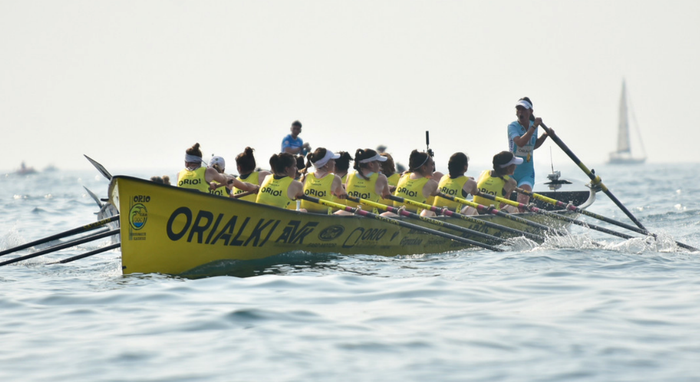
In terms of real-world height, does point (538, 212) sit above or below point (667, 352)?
above

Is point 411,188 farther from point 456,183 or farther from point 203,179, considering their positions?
point 203,179

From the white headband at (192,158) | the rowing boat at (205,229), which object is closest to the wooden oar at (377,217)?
the rowing boat at (205,229)

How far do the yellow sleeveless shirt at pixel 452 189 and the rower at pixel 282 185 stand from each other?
3049 mm

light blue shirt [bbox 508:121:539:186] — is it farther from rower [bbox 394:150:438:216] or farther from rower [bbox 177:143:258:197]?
rower [bbox 177:143:258:197]

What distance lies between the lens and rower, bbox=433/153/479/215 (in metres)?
11.9

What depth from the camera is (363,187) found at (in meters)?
11.3

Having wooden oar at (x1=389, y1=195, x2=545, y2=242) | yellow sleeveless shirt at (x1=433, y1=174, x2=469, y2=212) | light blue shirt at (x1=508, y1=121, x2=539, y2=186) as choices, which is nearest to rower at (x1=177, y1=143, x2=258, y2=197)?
wooden oar at (x1=389, y1=195, x2=545, y2=242)

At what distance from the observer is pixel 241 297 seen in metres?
7.38

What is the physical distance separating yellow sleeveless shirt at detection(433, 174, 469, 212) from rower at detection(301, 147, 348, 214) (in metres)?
2.11

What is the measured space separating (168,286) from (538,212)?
6676mm

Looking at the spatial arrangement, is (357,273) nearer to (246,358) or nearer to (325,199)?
(325,199)

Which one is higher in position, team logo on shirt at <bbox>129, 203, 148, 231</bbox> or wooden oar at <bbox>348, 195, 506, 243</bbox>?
team logo on shirt at <bbox>129, 203, 148, 231</bbox>

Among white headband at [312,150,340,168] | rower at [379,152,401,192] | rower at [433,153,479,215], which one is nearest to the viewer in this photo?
white headband at [312,150,340,168]

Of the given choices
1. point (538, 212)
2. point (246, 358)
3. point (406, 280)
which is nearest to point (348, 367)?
point (246, 358)
